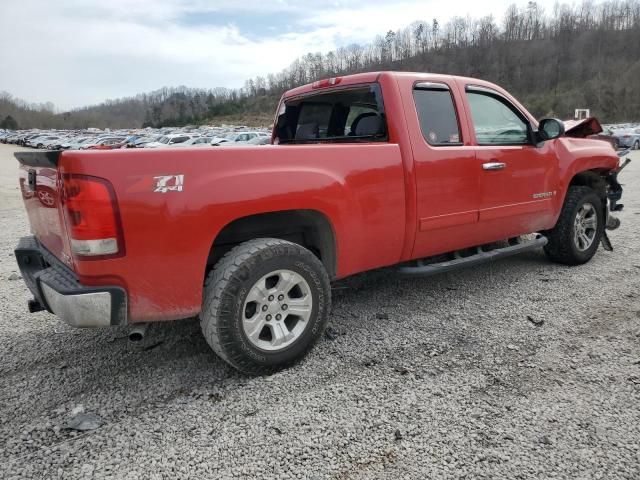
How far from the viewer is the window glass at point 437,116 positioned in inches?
147

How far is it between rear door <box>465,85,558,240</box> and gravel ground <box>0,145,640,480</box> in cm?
73

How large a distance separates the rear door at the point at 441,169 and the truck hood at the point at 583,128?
6.39 feet

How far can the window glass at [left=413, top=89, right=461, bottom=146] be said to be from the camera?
3742 mm

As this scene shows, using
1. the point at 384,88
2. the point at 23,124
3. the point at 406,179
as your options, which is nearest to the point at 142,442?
the point at 406,179

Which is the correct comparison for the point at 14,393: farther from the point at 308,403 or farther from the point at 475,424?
the point at 475,424

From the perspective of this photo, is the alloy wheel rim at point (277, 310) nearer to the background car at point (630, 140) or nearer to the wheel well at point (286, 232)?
the wheel well at point (286, 232)

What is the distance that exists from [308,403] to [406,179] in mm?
1692

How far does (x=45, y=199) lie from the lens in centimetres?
288

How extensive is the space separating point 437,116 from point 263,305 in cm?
206

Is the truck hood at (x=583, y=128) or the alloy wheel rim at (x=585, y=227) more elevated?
the truck hood at (x=583, y=128)

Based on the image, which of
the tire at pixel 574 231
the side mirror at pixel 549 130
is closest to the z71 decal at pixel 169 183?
the side mirror at pixel 549 130

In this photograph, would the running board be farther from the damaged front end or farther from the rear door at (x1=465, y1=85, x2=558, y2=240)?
the damaged front end

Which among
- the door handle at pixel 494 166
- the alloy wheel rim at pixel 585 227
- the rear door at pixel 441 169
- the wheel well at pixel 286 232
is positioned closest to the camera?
the wheel well at pixel 286 232

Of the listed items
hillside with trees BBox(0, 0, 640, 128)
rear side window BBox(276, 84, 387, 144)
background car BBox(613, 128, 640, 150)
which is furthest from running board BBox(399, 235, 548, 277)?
hillside with trees BBox(0, 0, 640, 128)
